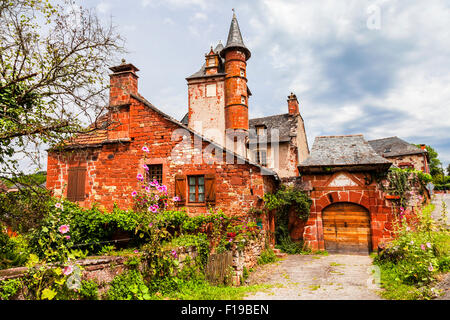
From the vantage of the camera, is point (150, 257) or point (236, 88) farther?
point (236, 88)

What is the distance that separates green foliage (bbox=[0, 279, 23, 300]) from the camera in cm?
351

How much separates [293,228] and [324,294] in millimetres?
5770

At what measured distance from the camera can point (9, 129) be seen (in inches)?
223

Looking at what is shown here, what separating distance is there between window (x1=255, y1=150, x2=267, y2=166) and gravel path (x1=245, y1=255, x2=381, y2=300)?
1397 cm

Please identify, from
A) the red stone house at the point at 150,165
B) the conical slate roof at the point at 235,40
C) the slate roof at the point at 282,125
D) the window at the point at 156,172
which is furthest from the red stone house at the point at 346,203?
the slate roof at the point at 282,125

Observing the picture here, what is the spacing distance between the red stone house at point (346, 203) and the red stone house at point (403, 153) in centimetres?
2437

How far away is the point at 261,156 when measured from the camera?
24500 millimetres

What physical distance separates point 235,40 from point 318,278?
1692cm

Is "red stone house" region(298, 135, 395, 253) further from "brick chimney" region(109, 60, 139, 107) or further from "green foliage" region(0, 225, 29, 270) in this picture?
"green foliage" region(0, 225, 29, 270)

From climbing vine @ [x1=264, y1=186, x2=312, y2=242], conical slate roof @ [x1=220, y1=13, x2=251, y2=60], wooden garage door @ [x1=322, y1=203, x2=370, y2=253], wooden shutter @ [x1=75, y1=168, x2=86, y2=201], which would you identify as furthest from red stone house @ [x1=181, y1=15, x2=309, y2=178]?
wooden shutter @ [x1=75, y1=168, x2=86, y2=201]

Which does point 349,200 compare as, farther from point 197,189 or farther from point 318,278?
point 197,189

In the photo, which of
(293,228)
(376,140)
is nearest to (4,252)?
(293,228)

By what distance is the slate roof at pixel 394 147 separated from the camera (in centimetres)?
3434

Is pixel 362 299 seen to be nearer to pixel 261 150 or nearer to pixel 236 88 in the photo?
pixel 236 88
